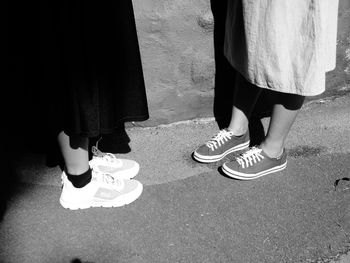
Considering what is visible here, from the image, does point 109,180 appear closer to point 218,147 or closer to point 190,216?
point 190,216

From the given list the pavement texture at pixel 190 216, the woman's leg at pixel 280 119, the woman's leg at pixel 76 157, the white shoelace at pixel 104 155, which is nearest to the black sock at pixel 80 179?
the woman's leg at pixel 76 157

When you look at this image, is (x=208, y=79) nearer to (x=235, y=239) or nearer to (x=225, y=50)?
(x=225, y=50)

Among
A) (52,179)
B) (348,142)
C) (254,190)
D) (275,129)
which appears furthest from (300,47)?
(52,179)

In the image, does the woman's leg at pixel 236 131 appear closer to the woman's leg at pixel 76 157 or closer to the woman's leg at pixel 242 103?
the woman's leg at pixel 242 103

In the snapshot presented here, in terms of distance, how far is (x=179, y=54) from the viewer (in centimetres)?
241

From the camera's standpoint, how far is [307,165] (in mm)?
2326

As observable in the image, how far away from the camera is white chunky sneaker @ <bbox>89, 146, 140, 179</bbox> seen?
2.20 m

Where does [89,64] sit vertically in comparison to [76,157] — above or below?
above

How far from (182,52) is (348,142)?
3.35ft

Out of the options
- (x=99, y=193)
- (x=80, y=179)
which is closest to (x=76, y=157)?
(x=80, y=179)

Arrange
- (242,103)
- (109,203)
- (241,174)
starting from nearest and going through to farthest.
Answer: (109,203) → (241,174) → (242,103)

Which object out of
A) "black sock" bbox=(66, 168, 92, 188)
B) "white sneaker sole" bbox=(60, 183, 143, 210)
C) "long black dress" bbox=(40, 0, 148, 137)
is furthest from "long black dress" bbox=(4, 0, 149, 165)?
"white sneaker sole" bbox=(60, 183, 143, 210)

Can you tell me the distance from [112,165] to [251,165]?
0.66 meters

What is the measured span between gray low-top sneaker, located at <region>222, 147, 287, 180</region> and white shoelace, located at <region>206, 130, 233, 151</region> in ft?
0.45
